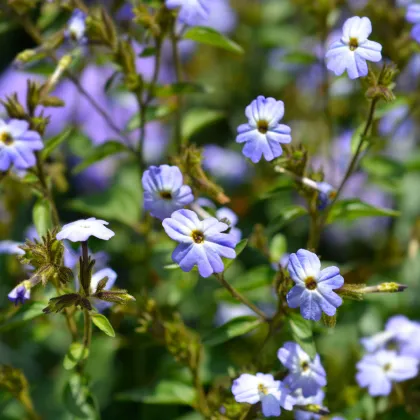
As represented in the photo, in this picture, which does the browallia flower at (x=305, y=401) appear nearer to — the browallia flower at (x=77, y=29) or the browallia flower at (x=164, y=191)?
the browallia flower at (x=164, y=191)

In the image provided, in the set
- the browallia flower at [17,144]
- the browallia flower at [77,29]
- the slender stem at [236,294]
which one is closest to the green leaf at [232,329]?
the slender stem at [236,294]

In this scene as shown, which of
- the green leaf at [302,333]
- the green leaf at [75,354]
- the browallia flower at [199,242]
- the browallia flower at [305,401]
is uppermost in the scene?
the browallia flower at [199,242]

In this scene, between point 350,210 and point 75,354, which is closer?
point 75,354

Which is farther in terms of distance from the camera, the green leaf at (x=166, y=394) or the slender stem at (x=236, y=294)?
the green leaf at (x=166, y=394)

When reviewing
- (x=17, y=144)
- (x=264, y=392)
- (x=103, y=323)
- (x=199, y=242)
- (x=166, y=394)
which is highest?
(x=17, y=144)

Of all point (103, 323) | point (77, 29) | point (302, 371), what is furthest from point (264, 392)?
point (77, 29)

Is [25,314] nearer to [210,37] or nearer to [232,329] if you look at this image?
[232,329]
